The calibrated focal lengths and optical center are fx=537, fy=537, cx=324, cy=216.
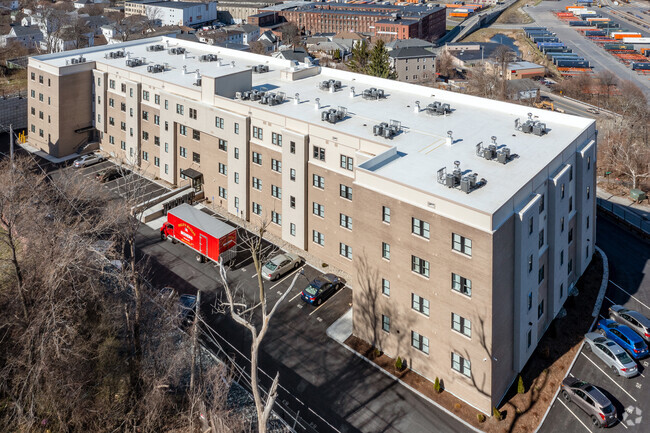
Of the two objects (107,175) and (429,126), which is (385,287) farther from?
(107,175)

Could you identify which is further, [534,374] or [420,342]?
[534,374]

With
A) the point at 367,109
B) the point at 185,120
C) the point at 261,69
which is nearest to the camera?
the point at 367,109

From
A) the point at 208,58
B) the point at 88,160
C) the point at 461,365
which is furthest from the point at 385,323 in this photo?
the point at 88,160

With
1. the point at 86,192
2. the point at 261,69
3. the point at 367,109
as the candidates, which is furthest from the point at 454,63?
the point at 86,192

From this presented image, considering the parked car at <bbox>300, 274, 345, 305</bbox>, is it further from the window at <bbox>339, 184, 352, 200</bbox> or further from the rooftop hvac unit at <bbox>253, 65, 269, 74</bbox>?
the rooftop hvac unit at <bbox>253, 65, 269, 74</bbox>

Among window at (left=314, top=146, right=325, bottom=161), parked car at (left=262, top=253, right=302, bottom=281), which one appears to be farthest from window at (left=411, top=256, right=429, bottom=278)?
window at (left=314, top=146, right=325, bottom=161)

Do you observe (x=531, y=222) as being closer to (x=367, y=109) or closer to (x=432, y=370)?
(x=432, y=370)

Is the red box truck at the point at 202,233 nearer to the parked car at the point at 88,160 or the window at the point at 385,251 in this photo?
the window at the point at 385,251
